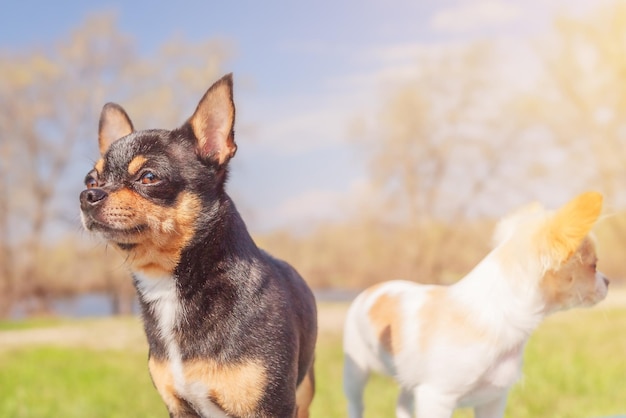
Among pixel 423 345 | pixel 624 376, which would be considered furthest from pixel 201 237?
pixel 624 376

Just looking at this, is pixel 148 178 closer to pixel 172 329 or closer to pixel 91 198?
pixel 91 198

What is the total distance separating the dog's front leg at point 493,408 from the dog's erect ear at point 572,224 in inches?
22.6

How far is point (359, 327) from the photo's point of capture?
279 cm

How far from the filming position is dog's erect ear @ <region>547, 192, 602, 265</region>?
7.30ft

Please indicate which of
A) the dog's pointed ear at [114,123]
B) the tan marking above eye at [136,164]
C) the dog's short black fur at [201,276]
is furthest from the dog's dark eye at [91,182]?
the dog's pointed ear at [114,123]

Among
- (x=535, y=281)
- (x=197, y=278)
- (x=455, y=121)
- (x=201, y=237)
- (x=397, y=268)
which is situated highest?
(x=201, y=237)

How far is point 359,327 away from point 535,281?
737mm

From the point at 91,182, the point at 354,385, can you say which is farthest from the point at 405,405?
the point at 91,182

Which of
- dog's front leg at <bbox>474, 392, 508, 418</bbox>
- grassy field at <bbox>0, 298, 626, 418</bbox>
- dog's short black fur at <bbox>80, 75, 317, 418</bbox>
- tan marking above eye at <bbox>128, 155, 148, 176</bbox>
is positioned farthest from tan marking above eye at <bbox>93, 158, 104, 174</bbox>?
grassy field at <bbox>0, 298, 626, 418</bbox>

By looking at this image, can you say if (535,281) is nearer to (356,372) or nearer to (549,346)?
(356,372)

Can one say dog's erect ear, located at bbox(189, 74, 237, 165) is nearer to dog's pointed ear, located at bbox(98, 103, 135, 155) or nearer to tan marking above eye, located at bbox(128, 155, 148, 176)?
tan marking above eye, located at bbox(128, 155, 148, 176)

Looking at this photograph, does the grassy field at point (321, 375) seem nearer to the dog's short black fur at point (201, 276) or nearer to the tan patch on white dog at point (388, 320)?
the tan patch on white dog at point (388, 320)

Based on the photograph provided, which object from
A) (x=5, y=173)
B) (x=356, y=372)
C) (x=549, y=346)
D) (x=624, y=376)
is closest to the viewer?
(x=356, y=372)

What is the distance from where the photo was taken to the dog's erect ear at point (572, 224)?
2227 millimetres
